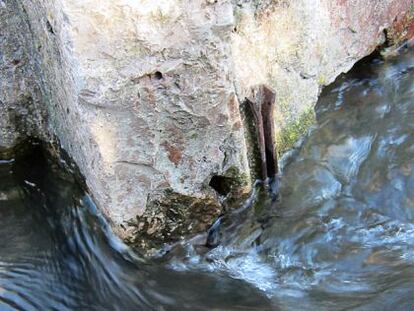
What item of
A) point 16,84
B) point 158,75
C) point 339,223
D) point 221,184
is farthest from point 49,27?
point 339,223

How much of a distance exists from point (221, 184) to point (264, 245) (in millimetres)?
321

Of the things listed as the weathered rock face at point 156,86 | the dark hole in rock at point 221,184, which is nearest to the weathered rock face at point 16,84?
the weathered rock face at point 156,86

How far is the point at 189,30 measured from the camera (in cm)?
199

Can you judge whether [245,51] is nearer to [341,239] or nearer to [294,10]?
[294,10]

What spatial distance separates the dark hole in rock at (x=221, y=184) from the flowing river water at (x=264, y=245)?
0.15 meters

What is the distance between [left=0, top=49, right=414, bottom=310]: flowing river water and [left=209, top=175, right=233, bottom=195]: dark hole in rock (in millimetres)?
151

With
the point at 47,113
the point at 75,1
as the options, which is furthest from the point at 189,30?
the point at 47,113

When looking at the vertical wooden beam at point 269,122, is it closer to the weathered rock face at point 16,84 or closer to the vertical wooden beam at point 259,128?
the vertical wooden beam at point 259,128

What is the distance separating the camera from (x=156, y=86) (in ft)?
6.67

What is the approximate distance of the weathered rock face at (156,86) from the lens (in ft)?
6.32

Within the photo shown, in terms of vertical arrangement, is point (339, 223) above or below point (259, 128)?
below

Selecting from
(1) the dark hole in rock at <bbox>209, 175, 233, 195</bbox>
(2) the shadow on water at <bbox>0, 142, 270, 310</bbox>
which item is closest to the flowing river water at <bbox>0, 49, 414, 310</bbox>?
(2) the shadow on water at <bbox>0, 142, 270, 310</bbox>

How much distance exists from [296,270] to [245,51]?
0.91 meters

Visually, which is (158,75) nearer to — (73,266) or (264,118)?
(264,118)
